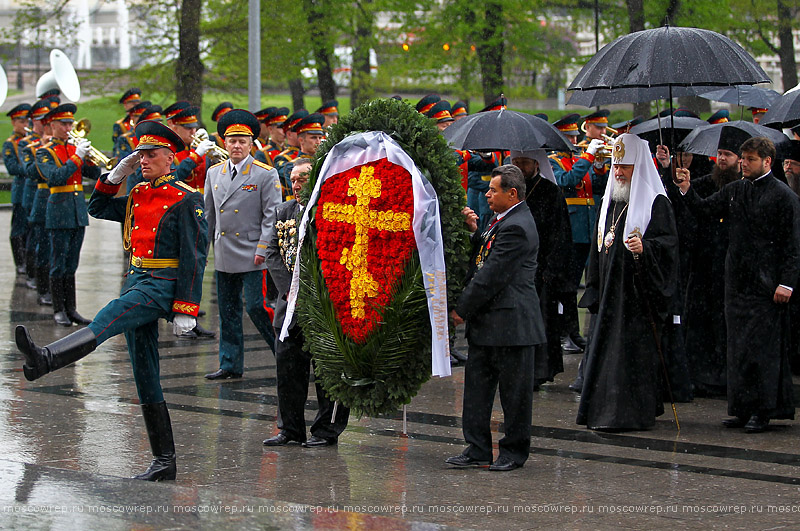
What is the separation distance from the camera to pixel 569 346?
487 inches

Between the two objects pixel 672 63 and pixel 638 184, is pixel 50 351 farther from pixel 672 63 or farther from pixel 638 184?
pixel 672 63

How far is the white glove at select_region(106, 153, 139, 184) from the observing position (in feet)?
25.1

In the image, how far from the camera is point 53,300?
13734 mm

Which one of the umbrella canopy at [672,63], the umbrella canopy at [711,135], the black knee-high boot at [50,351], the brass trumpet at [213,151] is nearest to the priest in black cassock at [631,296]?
the umbrella canopy at [672,63]

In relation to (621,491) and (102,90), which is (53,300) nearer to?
(621,491)

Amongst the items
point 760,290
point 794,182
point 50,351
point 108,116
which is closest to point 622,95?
point 794,182

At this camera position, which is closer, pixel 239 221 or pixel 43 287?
pixel 239 221

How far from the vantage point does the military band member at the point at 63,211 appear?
13.7 m

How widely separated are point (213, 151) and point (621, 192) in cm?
453

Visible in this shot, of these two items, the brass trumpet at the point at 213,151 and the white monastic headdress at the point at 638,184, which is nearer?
the white monastic headdress at the point at 638,184

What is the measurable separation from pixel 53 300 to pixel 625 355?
292 inches

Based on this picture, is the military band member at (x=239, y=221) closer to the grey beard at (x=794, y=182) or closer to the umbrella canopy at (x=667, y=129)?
the umbrella canopy at (x=667, y=129)

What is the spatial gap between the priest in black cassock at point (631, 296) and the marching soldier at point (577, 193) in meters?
2.90

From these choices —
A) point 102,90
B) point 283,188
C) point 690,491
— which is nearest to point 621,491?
point 690,491
